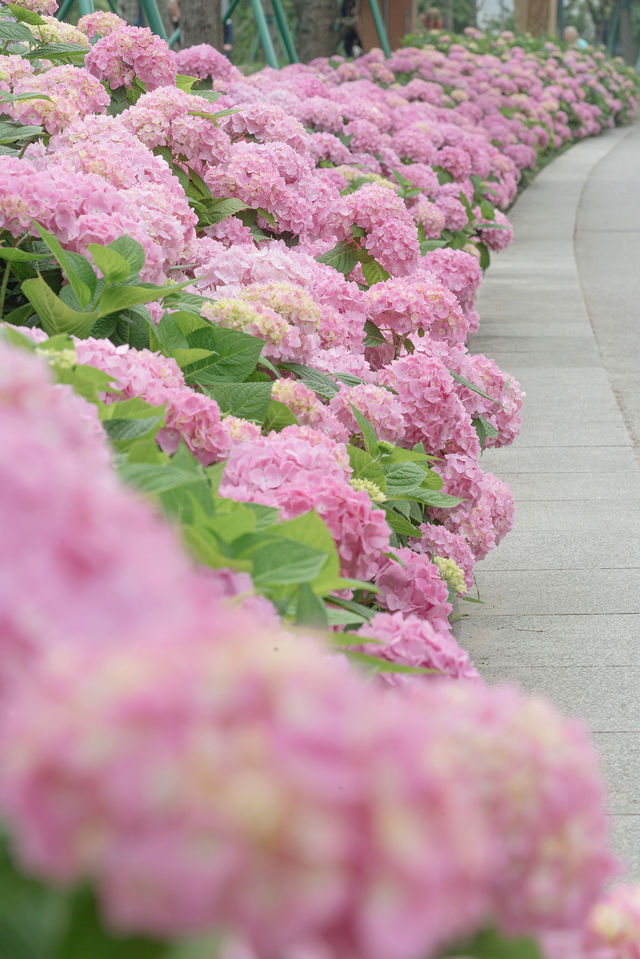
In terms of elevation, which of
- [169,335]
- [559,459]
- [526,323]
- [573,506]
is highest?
[169,335]

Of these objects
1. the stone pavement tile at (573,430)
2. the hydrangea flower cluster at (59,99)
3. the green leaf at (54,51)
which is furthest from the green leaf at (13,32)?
the stone pavement tile at (573,430)

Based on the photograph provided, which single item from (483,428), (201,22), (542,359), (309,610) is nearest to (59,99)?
(483,428)

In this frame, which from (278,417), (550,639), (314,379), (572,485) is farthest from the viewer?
(572,485)

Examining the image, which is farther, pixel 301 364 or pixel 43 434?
pixel 301 364

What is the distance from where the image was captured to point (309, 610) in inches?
60.2

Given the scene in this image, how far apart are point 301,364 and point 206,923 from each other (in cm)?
281

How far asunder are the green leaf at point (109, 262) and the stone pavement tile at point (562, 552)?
1.80m

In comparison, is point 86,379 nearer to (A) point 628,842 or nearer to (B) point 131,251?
(B) point 131,251

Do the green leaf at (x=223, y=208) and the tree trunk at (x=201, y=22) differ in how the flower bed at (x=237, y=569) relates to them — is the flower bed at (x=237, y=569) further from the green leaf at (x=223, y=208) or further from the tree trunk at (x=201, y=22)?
the tree trunk at (x=201, y=22)

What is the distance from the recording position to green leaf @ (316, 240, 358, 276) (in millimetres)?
4574

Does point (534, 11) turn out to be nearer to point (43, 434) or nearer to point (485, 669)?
point (485, 669)

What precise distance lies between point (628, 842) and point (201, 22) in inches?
364

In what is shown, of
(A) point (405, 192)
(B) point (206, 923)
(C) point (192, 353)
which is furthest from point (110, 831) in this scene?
(A) point (405, 192)

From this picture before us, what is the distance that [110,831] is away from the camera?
1.95ft
